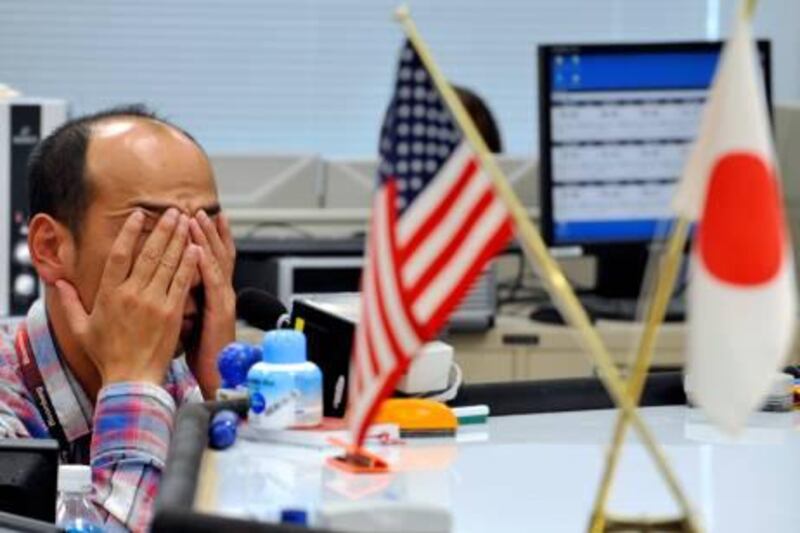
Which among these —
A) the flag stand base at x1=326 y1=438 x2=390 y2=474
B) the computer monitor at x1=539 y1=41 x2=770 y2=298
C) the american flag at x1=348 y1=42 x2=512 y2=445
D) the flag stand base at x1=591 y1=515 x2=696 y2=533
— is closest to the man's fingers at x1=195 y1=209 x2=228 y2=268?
the flag stand base at x1=326 y1=438 x2=390 y2=474

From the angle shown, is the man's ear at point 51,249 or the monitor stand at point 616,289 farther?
the monitor stand at point 616,289

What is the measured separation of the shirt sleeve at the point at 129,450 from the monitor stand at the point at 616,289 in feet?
6.68

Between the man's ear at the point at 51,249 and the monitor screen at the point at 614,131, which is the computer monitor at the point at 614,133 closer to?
the monitor screen at the point at 614,131

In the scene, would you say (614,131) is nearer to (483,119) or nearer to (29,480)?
(483,119)

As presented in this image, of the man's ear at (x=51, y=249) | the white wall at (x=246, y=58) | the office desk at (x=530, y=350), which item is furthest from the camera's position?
the white wall at (x=246, y=58)

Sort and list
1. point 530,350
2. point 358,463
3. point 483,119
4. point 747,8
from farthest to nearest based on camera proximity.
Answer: point 483,119, point 530,350, point 358,463, point 747,8

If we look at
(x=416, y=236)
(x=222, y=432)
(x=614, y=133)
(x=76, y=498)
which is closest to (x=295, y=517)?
(x=416, y=236)

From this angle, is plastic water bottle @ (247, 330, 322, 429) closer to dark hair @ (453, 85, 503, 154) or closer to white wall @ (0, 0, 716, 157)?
dark hair @ (453, 85, 503, 154)

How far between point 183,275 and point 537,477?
1.54ft

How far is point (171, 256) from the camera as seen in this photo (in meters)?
1.75

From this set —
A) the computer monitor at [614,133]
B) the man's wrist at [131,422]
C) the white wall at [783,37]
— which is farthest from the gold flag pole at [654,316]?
the white wall at [783,37]

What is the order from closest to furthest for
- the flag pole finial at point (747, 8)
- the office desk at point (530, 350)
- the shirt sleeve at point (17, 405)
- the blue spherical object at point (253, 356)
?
the flag pole finial at point (747, 8) < the blue spherical object at point (253, 356) < the shirt sleeve at point (17, 405) < the office desk at point (530, 350)

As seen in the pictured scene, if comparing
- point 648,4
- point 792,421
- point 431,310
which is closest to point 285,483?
point 431,310

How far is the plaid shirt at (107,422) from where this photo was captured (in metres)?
1.60
